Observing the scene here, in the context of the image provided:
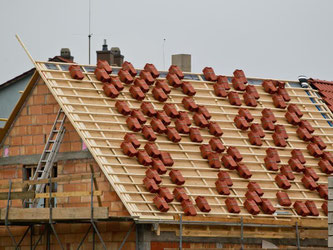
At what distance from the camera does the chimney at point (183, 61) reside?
48625 millimetres

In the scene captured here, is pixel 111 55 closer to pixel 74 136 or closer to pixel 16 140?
pixel 16 140

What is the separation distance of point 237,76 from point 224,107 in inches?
79.3

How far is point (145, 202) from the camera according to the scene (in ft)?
122

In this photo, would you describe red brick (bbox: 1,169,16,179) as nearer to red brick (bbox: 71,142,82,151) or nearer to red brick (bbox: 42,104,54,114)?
red brick (bbox: 42,104,54,114)

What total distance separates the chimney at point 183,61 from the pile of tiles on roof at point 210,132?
4404 millimetres

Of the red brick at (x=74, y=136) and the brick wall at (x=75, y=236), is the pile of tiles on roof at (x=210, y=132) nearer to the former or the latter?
the brick wall at (x=75, y=236)

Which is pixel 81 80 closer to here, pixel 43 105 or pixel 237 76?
pixel 43 105

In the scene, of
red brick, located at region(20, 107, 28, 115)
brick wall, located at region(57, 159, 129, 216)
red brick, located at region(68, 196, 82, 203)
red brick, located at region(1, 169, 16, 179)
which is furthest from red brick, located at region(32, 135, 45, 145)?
red brick, located at region(68, 196, 82, 203)

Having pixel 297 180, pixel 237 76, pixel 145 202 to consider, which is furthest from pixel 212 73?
pixel 145 202

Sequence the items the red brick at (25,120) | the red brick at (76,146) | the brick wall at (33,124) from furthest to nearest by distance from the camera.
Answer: the red brick at (25,120) < the brick wall at (33,124) < the red brick at (76,146)

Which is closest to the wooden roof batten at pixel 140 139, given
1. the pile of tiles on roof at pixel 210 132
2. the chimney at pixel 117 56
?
the pile of tiles on roof at pixel 210 132

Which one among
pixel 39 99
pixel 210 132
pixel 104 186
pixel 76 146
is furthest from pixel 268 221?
pixel 39 99

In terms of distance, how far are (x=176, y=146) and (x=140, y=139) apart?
134 centimetres

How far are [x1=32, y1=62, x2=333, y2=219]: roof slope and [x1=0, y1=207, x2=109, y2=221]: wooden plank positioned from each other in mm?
1179
